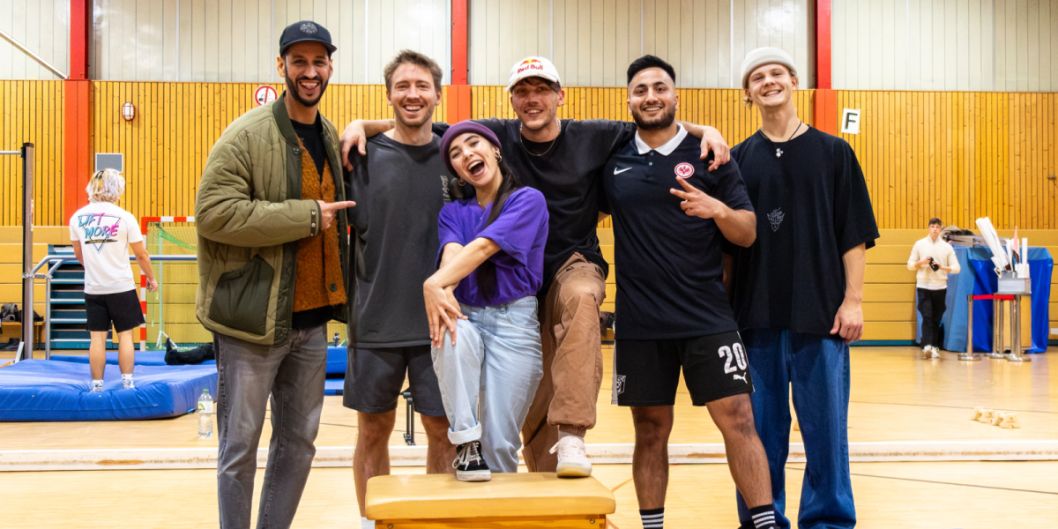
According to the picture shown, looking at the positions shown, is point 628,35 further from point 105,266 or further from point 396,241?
point 396,241

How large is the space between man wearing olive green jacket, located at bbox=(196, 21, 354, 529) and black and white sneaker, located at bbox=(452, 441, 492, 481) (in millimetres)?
679

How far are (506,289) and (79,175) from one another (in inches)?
477

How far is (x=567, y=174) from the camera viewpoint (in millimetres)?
3047

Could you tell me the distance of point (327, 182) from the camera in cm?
294

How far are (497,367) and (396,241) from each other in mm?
609

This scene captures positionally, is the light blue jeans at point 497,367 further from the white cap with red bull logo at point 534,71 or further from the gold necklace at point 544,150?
the white cap with red bull logo at point 534,71

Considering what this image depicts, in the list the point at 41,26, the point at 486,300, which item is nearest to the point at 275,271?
the point at 486,300

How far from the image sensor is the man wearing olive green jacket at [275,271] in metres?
2.70

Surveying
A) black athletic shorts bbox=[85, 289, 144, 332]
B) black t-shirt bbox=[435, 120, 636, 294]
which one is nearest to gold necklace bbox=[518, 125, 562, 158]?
black t-shirt bbox=[435, 120, 636, 294]

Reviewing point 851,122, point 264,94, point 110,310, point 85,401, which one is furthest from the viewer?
point 264,94

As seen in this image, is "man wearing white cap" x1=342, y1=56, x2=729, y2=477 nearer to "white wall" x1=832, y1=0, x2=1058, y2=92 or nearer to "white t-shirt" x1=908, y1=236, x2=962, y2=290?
"white t-shirt" x1=908, y1=236, x2=962, y2=290

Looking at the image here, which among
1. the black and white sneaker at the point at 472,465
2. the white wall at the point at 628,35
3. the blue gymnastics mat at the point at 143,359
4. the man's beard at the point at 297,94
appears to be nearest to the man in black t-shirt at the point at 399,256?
the man's beard at the point at 297,94

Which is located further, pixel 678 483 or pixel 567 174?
pixel 678 483

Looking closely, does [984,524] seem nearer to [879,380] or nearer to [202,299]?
[202,299]
